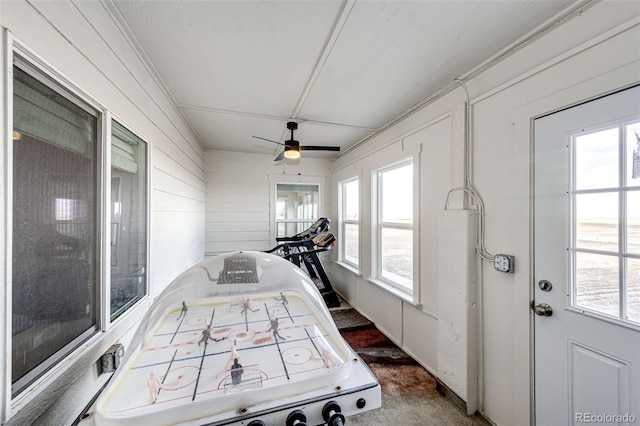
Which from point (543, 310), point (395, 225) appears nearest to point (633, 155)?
point (543, 310)

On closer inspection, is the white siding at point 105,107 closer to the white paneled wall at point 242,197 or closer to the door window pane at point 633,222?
the white paneled wall at point 242,197

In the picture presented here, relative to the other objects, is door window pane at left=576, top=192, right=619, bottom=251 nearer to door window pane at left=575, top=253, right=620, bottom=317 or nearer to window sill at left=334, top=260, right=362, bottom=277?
door window pane at left=575, top=253, right=620, bottom=317

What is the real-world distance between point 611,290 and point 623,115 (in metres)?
0.83

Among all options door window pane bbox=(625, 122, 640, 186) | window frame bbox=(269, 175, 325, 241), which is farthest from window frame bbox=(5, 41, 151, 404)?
window frame bbox=(269, 175, 325, 241)

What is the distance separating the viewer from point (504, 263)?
1.58 metres

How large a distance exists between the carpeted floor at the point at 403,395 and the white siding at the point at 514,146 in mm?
178

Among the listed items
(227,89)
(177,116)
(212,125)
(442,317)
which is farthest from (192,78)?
(442,317)

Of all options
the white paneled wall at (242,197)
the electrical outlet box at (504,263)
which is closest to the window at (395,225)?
the electrical outlet box at (504,263)

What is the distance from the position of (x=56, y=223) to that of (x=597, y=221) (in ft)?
7.89

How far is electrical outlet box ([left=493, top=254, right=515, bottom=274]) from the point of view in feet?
5.10

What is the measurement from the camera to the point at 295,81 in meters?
1.93

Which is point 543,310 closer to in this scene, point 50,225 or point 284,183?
point 50,225

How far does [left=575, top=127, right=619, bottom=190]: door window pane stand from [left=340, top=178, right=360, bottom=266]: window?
2.81 metres

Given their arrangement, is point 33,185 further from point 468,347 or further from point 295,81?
point 468,347
